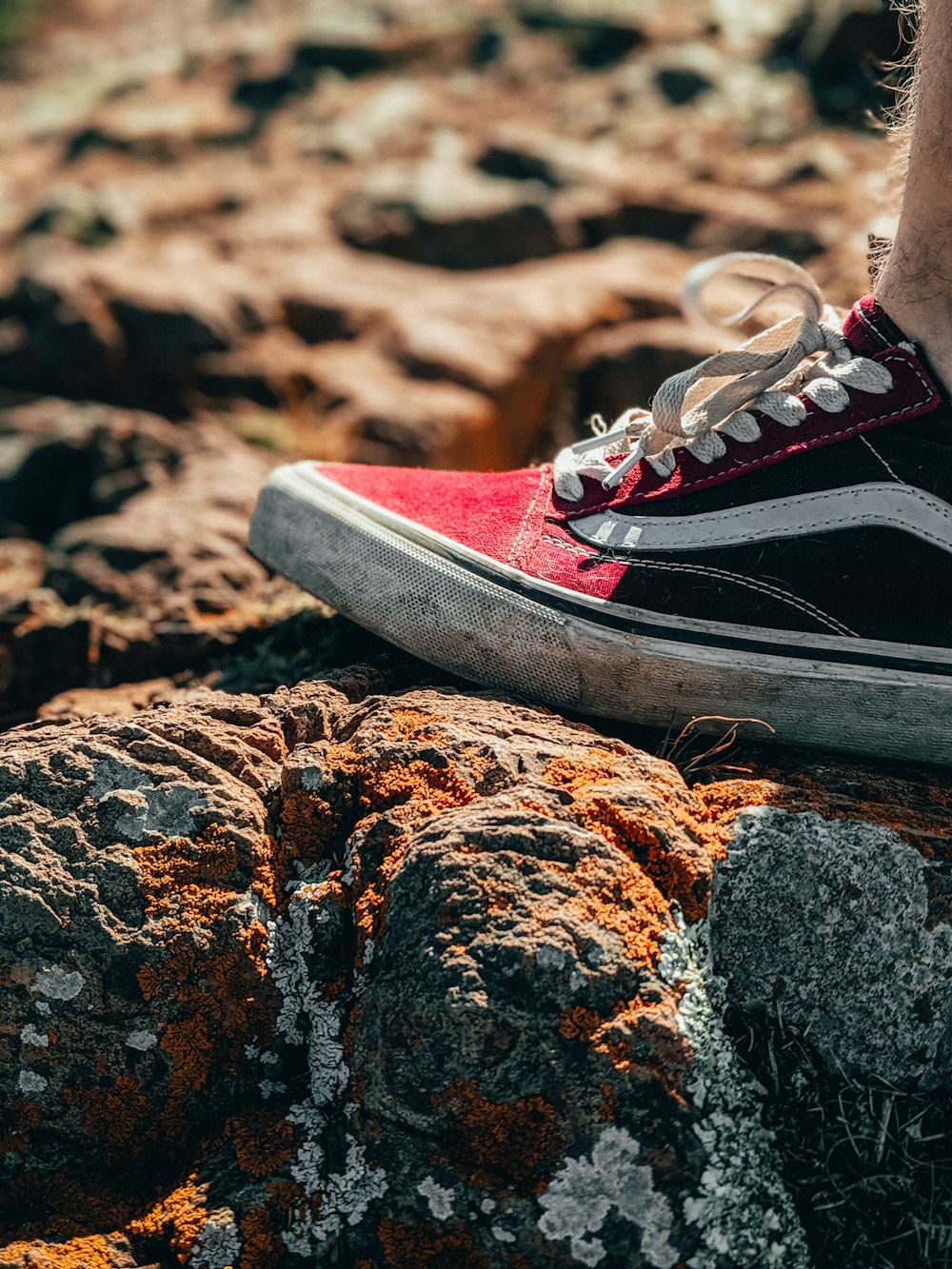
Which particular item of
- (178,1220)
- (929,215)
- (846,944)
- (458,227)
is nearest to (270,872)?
(178,1220)

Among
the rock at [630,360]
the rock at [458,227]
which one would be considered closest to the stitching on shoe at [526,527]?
the rock at [630,360]

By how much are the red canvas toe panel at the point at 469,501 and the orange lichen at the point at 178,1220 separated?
1.17 meters

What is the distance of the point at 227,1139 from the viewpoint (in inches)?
61.7

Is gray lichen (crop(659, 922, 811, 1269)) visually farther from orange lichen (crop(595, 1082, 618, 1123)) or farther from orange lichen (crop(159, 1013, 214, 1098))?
orange lichen (crop(159, 1013, 214, 1098))

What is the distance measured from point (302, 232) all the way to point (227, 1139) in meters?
7.30

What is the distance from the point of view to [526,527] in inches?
82.6

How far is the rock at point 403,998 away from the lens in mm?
1430

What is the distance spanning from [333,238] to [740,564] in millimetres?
6618

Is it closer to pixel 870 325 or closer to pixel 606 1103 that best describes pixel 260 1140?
pixel 606 1103

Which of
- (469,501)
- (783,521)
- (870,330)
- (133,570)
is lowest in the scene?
(133,570)

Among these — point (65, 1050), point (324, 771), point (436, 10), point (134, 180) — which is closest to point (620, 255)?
point (134, 180)

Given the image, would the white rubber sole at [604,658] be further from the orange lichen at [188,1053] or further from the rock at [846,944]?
the orange lichen at [188,1053]

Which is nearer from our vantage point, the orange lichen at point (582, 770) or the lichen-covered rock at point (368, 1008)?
the lichen-covered rock at point (368, 1008)

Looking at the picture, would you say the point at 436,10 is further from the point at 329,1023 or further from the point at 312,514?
the point at 329,1023
